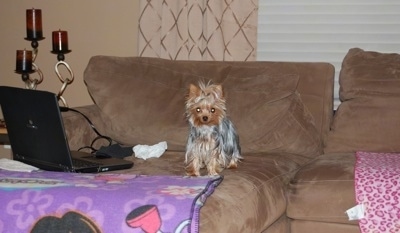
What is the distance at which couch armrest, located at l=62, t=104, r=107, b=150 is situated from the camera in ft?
11.1

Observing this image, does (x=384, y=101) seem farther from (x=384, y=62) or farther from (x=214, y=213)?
(x=214, y=213)

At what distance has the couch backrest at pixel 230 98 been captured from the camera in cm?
326

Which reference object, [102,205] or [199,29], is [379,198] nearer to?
[102,205]

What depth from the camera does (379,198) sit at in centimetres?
268

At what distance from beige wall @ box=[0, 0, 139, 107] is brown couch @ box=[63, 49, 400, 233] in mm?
768

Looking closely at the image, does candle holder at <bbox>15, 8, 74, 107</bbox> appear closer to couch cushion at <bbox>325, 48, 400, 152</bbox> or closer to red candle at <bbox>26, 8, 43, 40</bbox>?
red candle at <bbox>26, 8, 43, 40</bbox>

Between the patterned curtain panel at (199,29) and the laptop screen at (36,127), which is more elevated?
the patterned curtain panel at (199,29)

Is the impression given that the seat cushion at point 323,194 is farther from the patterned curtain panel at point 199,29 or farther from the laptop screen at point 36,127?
the patterned curtain panel at point 199,29

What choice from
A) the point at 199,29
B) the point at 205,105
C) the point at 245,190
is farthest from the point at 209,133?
the point at 199,29

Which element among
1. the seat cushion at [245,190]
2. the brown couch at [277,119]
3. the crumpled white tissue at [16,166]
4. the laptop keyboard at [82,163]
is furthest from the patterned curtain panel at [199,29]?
the crumpled white tissue at [16,166]

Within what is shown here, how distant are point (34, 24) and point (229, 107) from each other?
149cm

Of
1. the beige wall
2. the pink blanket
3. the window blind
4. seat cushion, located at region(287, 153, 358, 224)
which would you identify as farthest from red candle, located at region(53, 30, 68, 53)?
the pink blanket

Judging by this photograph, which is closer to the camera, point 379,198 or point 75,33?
point 379,198

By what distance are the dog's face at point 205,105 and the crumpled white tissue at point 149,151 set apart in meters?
0.49
